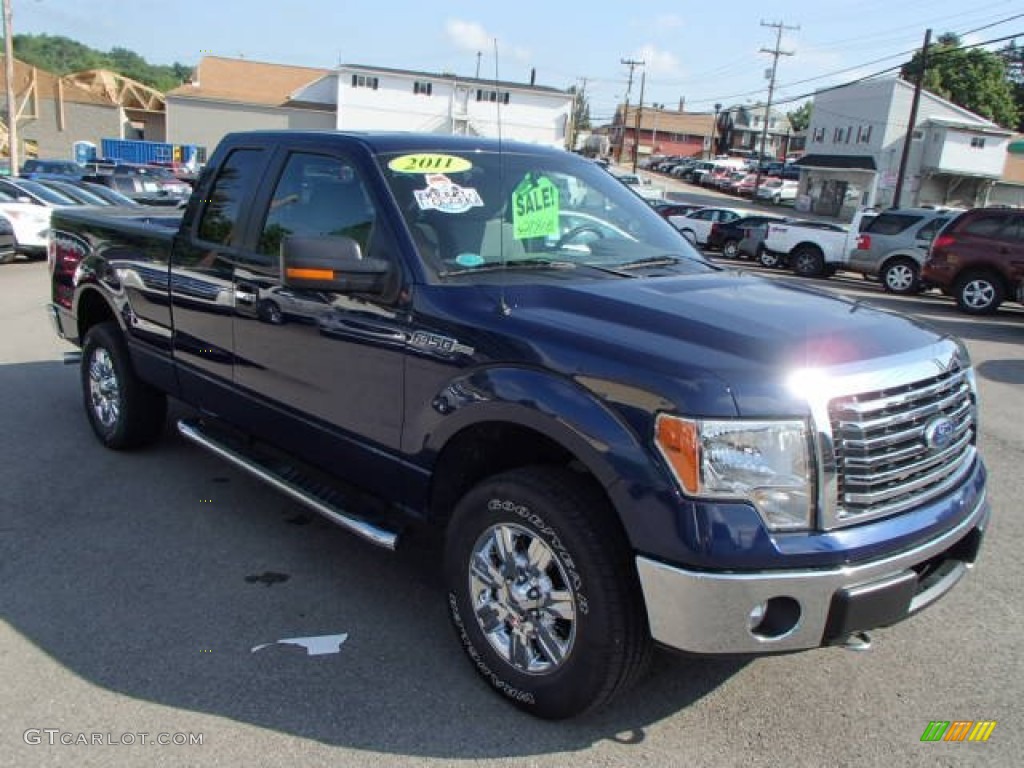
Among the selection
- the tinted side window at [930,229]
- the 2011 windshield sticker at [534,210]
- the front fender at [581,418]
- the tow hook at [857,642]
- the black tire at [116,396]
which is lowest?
the black tire at [116,396]

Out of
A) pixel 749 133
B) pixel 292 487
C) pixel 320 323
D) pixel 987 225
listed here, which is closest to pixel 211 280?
pixel 320 323

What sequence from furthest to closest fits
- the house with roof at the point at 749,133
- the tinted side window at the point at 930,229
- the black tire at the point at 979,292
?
1. the house with roof at the point at 749,133
2. the tinted side window at the point at 930,229
3. the black tire at the point at 979,292

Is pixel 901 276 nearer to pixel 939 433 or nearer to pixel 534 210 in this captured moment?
pixel 534 210

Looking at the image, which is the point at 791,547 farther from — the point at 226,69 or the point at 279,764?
the point at 226,69

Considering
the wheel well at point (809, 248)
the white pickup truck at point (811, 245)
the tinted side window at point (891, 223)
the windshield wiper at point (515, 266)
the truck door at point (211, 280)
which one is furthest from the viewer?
the wheel well at point (809, 248)

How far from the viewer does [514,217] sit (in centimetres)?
360

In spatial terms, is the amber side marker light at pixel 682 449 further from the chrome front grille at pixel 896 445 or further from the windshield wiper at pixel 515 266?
the windshield wiper at pixel 515 266

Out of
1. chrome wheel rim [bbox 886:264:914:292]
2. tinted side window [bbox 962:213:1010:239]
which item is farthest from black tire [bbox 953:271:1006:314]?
chrome wheel rim [bbox 886:264:914:292]

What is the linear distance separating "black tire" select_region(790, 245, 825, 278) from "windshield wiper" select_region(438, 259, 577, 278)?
1995cm

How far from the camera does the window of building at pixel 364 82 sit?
6050 centimetres

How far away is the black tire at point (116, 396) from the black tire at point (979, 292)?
1435cm

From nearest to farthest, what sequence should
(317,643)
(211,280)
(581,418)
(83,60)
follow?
(581,418) < (317,643) < (211,280) < (83,60)

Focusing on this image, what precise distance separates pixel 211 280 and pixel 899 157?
5674cm

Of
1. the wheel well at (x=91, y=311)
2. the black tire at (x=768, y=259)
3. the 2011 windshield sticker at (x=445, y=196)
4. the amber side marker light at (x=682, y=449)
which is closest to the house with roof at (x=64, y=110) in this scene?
the black tire at (x=768, y=259)
